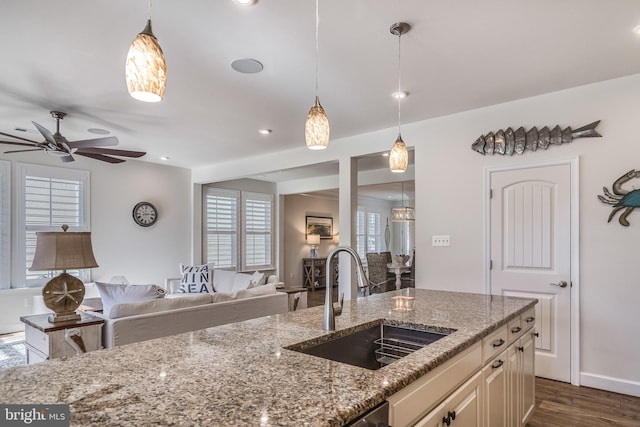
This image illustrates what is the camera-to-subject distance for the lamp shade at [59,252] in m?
2.64

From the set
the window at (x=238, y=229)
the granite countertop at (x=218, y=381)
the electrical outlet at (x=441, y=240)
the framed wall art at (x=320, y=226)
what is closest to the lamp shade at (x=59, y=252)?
the granite countertop at (x=218, y=381)

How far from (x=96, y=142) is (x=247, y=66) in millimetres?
1924

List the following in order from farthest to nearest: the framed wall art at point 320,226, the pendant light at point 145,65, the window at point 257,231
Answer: the framed wall art at point 320,226 → the window at point 257,231 → the pendant light at point 145,65

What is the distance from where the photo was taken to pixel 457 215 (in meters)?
3.91

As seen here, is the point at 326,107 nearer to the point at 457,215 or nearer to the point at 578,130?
the point at 457,215

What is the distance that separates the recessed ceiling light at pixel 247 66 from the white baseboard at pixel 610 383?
3694 mm

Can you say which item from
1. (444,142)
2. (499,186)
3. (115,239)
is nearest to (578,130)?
(499,186)

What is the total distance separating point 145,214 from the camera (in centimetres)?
643

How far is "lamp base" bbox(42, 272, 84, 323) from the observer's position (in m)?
2.64

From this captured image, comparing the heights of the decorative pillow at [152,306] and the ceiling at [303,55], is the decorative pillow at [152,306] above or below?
below

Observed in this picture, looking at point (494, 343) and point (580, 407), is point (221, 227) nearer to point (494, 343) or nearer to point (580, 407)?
point (580, 407)

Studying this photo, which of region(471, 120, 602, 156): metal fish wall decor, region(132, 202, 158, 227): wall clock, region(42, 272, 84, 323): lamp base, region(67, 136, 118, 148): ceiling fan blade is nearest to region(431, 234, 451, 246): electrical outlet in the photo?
region(471, 120, 602, 156): metal fish wall decor

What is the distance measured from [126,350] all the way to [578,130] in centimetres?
371

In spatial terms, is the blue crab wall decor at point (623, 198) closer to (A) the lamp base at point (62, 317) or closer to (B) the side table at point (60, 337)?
(B) the side table at point (60, 337)
